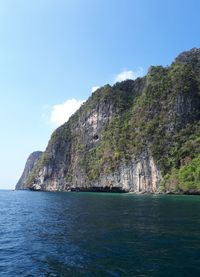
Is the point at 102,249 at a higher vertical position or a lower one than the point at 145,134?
lower

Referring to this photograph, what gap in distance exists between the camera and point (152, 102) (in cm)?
15450

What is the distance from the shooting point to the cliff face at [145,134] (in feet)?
438

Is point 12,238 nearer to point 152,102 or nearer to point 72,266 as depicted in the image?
point 72,266

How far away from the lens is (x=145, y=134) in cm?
14550

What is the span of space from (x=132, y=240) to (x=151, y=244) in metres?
2.21

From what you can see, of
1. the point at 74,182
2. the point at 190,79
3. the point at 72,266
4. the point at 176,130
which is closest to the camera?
the point at 72,266

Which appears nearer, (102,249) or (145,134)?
(102,249)

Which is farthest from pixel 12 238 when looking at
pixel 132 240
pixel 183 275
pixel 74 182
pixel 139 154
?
Result: pixel 74 182

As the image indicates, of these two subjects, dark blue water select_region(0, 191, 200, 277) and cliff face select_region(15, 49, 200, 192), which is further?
cliff face select_region(15, 49, 200, 192)

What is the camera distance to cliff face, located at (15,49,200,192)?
13338cm

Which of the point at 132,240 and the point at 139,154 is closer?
the point at 132,240

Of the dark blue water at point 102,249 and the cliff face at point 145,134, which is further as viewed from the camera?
the cliff face at point 145,134

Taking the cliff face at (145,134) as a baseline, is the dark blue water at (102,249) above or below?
below

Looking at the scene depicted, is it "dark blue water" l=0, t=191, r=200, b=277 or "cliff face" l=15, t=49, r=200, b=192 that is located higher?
"cliff face" l=15, t=49, r=200, b=192
